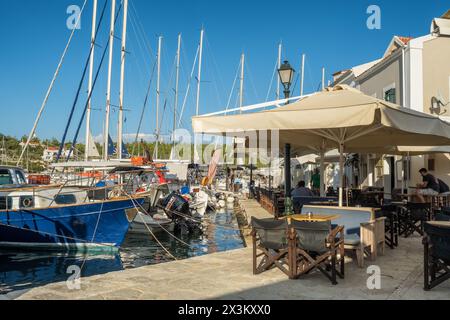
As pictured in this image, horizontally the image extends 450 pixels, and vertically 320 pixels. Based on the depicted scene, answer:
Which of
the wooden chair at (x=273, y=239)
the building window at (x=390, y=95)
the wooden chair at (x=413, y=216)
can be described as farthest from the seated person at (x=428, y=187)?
the building window at (x=390, y=95)

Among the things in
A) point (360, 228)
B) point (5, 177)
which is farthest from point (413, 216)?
point (5, 177)

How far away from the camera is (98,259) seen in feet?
42.2

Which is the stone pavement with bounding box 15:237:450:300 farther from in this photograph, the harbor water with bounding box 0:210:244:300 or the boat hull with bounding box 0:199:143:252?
the boat hull with bounding box 0:199:143:252

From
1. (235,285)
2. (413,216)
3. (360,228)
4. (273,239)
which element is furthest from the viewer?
(413,216)

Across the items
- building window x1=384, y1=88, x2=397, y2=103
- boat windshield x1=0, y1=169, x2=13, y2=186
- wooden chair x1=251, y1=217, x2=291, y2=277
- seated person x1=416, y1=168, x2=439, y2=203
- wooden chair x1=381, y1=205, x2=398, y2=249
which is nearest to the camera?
wooden chair x1=251, y1=217, x2=291, y2=277

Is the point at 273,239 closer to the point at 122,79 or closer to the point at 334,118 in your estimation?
the point at 334,118

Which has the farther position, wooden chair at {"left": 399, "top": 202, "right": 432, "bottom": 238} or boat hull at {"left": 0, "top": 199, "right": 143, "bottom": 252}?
boat hull at {"left": 0, "top": 199, "right": 143, "bottom": 252}

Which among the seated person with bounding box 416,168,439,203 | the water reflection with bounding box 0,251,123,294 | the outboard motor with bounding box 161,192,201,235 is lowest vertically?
the water reflection with bounding box 0,251,123,294

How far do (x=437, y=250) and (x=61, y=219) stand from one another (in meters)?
11.2

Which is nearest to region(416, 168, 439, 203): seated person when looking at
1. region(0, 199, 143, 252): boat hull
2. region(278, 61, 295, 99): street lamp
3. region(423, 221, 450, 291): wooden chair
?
region(278, 61, 295, 99): street lamp

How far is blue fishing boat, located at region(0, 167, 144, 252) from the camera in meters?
13.1

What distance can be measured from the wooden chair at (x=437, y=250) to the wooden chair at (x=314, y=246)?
1.08 m
